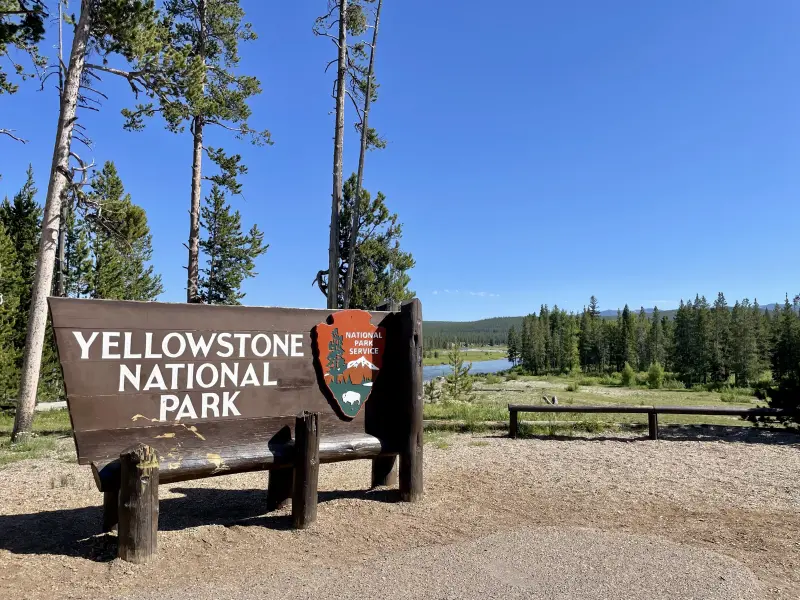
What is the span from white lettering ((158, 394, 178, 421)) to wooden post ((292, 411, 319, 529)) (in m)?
1.11

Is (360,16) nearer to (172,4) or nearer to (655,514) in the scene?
(172,4)

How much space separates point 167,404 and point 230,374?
0.58 meters

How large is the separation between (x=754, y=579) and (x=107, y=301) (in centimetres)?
542

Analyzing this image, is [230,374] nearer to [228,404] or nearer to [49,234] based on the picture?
[228,404]

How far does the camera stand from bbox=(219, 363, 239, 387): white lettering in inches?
186

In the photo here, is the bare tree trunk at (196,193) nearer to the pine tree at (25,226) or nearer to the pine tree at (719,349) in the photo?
the pine tree at (25,226)

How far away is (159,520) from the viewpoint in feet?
16.7

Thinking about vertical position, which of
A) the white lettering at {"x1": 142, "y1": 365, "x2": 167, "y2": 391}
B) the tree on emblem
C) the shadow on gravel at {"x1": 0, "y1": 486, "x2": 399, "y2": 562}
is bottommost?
the shadow on gravel at {"x1": 0, "y1": 486, "x2": 399, "y2": 562}

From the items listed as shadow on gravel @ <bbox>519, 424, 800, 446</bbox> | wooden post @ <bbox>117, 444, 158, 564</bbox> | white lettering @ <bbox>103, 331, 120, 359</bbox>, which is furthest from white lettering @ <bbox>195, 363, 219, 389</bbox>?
shadow on gravel @ <bbox>519, 424, 800, 446</bbox>

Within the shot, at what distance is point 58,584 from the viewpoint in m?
3.61

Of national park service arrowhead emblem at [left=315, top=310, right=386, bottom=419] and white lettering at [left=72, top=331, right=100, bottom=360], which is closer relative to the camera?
white lettering at [left=72, top=331, right=100, bottom=360]

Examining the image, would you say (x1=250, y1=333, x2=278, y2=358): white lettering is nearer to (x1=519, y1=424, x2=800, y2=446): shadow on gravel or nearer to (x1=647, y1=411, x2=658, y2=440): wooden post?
(x1=519, y1=424, x2=800, y2=446): shadow on gravel

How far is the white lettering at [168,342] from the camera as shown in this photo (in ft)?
14.6

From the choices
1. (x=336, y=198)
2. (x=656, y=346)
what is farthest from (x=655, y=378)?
(x=336, y=198)
